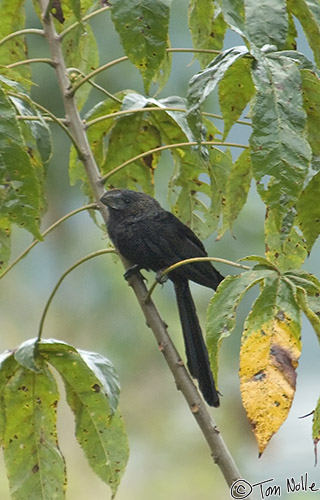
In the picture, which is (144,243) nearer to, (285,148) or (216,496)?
(285,148)

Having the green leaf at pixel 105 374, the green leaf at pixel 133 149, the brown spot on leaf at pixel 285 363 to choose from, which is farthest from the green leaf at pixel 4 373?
the brown spot on leaf at pixel 285 363

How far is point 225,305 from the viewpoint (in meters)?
1.02

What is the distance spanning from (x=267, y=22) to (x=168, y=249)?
0.88 m

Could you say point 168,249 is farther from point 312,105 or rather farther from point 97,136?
point 312,105

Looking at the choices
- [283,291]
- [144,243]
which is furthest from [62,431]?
[283,291]

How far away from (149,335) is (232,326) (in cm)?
328

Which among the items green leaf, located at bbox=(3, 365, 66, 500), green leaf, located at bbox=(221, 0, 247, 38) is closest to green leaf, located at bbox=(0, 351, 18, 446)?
green leaf, located at bbox=(3, 365, 66, 500)

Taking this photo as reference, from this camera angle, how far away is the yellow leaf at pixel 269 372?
894 mm

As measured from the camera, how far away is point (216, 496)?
4016 millimetres

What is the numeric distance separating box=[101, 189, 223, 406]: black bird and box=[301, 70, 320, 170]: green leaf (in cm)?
58

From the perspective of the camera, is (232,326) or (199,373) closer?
(232,326)

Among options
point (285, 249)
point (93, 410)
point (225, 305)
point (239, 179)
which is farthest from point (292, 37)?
point (93, 410)

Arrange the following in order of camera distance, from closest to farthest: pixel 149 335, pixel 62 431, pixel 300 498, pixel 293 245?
pixel 293 245, pixel 300 498, pixel 62 431, pixel 149 335

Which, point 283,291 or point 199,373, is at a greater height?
point 283,291
